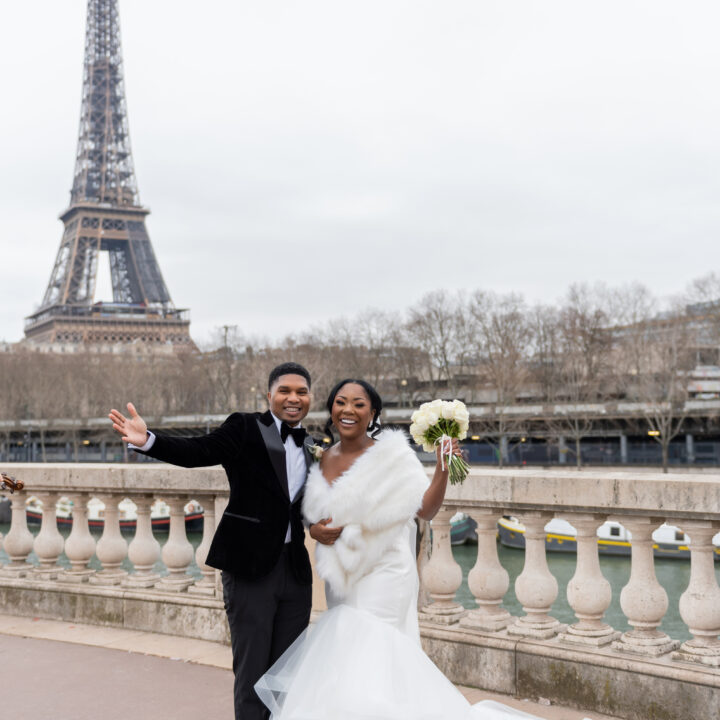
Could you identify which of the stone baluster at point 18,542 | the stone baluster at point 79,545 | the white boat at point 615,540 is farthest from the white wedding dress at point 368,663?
the white boat at point 615,540

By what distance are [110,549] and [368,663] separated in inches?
143

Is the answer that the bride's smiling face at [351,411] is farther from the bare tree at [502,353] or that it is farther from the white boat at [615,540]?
the bare tree at [502,353]

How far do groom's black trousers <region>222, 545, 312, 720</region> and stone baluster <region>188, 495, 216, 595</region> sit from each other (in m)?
2.25

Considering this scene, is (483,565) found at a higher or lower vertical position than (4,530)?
higher

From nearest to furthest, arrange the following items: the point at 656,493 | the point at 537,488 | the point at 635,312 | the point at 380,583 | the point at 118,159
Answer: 1. the point at 380,583
2. the point at 656,493
3. the point at 537,488
4. the point at 635,312
5. the point at 118,159

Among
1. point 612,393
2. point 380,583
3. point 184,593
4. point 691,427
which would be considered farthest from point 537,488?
point 612,393

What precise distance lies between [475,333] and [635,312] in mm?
10581

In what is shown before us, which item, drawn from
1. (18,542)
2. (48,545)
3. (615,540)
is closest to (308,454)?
(48,545)

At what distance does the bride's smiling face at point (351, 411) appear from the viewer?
3.52 m

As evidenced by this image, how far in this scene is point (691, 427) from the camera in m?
50.5

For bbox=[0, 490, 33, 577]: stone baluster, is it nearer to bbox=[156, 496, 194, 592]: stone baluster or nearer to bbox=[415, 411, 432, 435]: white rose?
bbox=[156, 496, 194, 592]: stone baluster

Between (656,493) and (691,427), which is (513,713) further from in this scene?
(691,427)

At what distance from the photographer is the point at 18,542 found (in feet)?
22.6

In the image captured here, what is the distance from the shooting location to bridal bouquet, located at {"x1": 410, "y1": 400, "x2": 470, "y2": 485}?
3.54 meters
